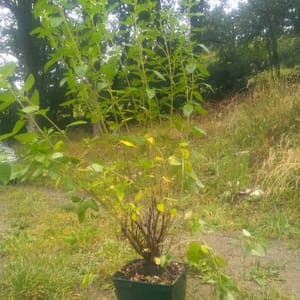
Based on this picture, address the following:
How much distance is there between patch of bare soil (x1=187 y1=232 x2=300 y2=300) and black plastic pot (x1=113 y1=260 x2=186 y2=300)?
1.29ft

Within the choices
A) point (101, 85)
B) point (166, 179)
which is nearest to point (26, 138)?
point (101, 85)

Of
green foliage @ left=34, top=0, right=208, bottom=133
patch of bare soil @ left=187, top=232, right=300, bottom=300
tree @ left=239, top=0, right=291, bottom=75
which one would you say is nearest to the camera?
green foliage @ left=34, top=0, right=208, bottom=133

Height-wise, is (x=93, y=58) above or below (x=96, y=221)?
above

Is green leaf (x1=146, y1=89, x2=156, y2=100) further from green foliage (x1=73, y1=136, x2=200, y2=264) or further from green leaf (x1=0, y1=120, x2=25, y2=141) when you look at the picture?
green leaf (x1=0, y1=120, x2=25, y2=141)

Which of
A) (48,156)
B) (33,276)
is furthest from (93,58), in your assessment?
(33,276)

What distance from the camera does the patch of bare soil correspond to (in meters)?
2.67

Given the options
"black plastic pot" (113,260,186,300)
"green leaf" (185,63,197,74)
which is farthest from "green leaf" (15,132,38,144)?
"black plastic pot" (113,260,186,300)

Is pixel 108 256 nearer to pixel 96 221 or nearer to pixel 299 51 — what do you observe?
pixel 96 221

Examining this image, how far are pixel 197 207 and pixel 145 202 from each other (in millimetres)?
2241

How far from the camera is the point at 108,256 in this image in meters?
3.26

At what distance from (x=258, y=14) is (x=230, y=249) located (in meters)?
9.77

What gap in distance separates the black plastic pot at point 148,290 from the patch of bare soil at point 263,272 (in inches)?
15.5

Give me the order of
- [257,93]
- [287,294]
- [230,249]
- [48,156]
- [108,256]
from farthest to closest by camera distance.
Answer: [257,93]
[230,249]
[108,256]
[287,294]
[48,156]

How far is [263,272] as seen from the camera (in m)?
2.94
